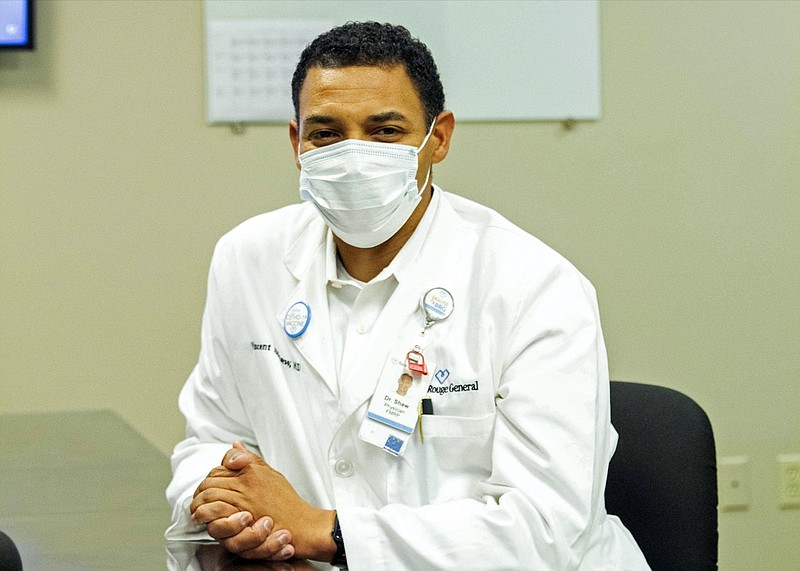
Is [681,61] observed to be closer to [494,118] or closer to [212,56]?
[494,118]

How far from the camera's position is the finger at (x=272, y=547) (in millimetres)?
1250

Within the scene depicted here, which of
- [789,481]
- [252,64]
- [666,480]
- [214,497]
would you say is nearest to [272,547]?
[214,497]

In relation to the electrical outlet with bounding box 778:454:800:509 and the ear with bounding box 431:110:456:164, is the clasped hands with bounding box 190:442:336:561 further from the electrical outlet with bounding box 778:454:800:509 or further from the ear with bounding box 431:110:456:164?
the electrical outlet with bounding box 778:454:800:509

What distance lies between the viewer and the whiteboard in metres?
2.58

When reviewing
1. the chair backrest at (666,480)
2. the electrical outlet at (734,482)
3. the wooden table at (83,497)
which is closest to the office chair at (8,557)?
the wooden table at (83,497)

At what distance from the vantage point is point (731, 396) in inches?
110

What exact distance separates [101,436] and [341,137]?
86 centimetres

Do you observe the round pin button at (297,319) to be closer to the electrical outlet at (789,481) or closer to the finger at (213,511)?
the finger at (213,511)

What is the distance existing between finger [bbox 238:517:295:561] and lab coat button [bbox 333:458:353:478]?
0.26 meters

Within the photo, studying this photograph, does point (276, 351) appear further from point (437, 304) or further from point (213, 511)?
point (213, 511)

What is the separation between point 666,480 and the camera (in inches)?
63.4

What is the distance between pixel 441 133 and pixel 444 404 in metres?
0.51

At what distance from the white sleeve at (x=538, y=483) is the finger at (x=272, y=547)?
77 mm

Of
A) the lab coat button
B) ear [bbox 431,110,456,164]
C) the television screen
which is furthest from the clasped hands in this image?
the television screen
